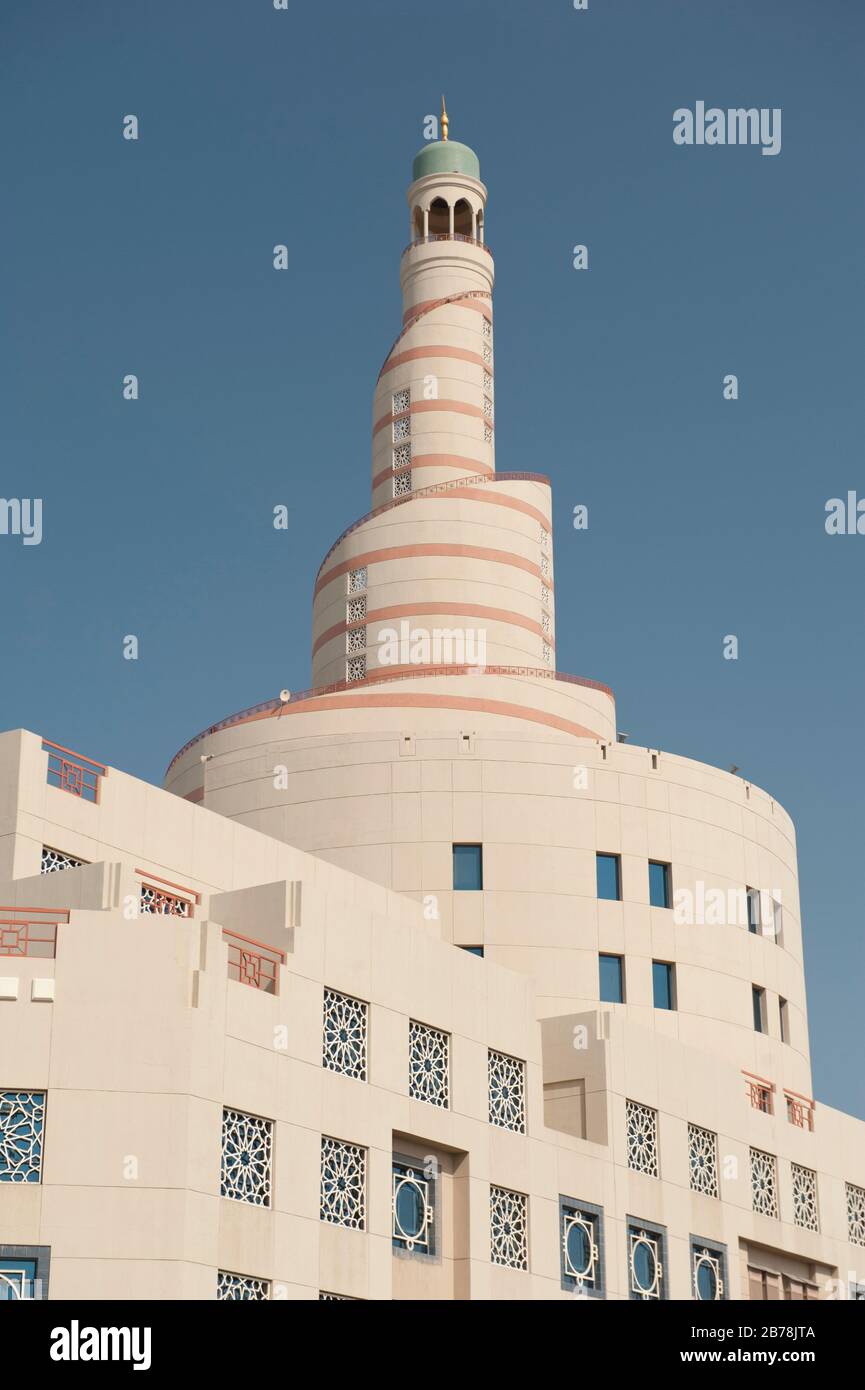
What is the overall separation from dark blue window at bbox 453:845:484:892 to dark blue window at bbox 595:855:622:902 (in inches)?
111

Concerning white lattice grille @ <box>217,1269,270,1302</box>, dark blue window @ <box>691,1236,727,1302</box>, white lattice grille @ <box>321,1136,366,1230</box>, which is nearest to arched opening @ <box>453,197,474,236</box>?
dark blue window @ <box>691,1236,727,1302</box>

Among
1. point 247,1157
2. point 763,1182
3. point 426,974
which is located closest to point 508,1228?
point 426,974

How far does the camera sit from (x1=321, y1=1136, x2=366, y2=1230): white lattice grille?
28.2 metres

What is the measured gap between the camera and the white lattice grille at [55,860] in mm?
32719

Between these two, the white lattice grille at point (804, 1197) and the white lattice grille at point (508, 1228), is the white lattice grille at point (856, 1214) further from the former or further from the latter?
the white lattice grille at point (508, 1228)

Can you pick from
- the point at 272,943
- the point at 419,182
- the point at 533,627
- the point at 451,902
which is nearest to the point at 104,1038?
the point at 272,943

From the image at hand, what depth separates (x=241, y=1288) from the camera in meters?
26.1

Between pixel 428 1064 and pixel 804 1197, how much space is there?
13.8 meters

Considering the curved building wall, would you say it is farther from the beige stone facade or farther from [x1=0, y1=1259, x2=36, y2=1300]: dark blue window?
[x1=0, y1=1259, x2=36, y2=1300]: dark blue window

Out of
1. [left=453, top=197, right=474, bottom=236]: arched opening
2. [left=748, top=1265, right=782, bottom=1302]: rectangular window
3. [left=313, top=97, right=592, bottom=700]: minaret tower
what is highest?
[left=453, top=197, right=474, bottom=236]: arched opening

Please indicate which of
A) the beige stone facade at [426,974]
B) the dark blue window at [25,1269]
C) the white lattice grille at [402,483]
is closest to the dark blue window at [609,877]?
the beige stone facade at [426,974]

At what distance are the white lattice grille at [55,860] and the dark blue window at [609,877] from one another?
13.7m
